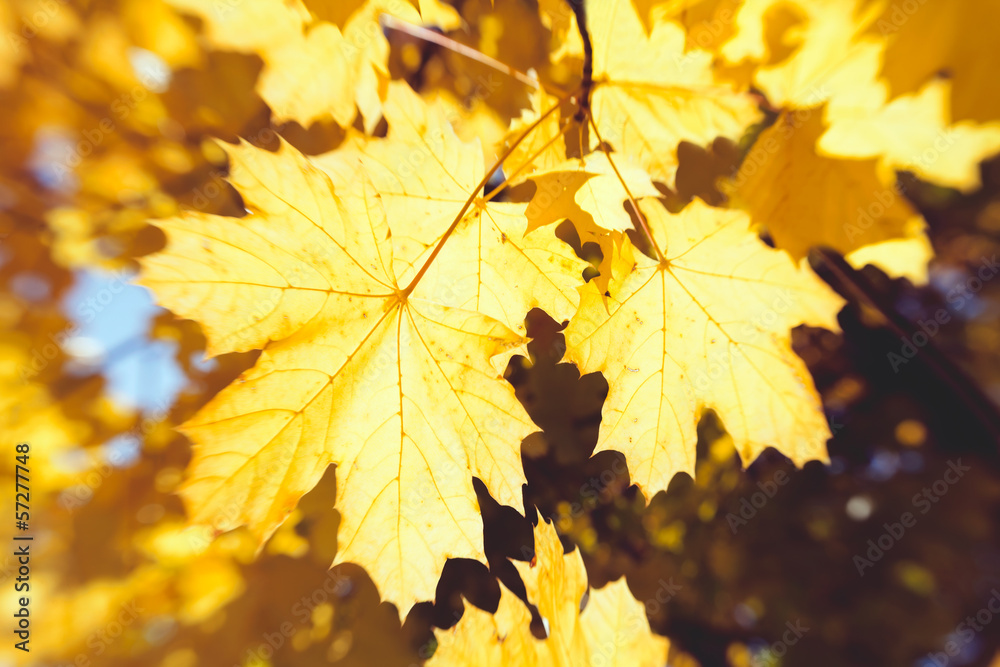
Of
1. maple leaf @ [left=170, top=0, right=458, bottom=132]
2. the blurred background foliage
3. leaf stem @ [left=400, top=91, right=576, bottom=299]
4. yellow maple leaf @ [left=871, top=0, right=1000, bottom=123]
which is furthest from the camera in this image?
the blurred background foliage

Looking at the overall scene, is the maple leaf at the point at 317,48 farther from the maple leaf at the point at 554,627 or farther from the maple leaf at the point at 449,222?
the maple leaf at the point at 554,627

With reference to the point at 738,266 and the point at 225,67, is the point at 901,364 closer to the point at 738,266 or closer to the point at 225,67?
the point at 738,266

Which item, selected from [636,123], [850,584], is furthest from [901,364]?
[636,123]

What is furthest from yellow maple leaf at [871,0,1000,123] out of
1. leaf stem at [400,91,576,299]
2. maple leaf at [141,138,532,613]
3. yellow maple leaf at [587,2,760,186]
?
maple leaf at [141,138,532,613]

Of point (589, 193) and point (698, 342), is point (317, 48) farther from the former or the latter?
point (698, 342)

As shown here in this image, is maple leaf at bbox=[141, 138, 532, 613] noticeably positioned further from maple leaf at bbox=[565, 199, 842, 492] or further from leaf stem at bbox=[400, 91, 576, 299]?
maple leaf at bbox=[565, 199, 842, 492]

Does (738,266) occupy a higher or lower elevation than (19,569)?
lower
